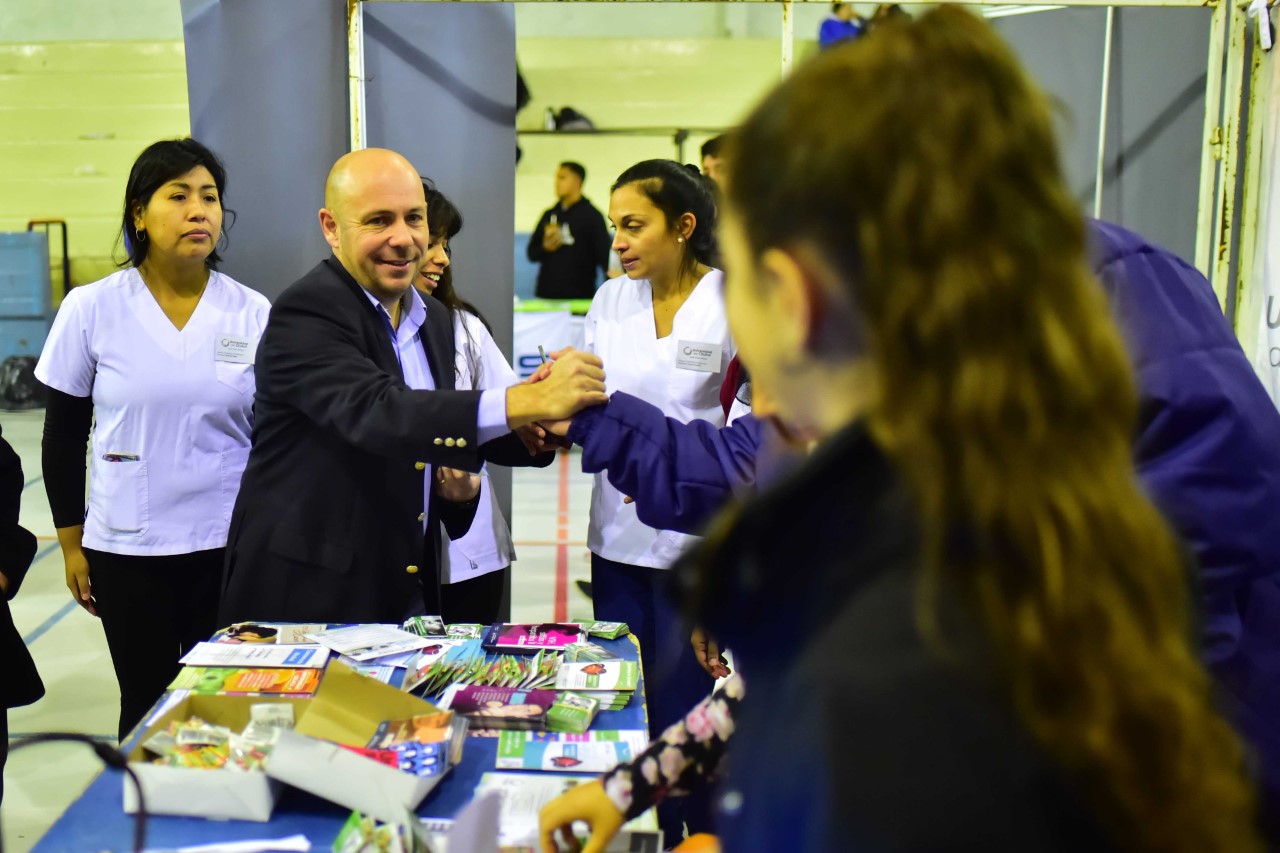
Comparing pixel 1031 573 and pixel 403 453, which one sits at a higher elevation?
pixel 1031 573

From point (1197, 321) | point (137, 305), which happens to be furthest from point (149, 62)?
point (1197, 321)

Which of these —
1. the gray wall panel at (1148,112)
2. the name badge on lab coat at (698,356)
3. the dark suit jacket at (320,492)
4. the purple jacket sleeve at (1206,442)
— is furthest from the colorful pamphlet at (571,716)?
the gray wall panel at (1148,112)

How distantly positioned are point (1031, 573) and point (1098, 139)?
412 centimetres

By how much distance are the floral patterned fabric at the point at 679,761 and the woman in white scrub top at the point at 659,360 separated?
4.58 feet

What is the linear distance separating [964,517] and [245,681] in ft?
4.79

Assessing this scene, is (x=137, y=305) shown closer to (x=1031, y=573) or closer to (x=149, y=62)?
(x=1031, y=573)

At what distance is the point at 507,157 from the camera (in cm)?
374

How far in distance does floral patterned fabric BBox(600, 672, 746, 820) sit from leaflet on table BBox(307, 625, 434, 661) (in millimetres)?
763

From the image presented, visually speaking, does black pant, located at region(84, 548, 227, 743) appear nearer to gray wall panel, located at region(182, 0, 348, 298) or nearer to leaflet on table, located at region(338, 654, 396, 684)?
leaflet on table, located at region(338, 654, 396, 684)

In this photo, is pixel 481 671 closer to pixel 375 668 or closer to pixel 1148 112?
pixel 375 668

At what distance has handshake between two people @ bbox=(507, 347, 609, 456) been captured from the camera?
1880 mm

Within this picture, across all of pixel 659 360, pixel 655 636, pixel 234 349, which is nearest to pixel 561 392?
pixel 659 360

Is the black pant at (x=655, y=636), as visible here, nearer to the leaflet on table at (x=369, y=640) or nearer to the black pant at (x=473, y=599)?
the black pant at (x=473, y=599)

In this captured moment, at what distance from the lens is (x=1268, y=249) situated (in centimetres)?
348
